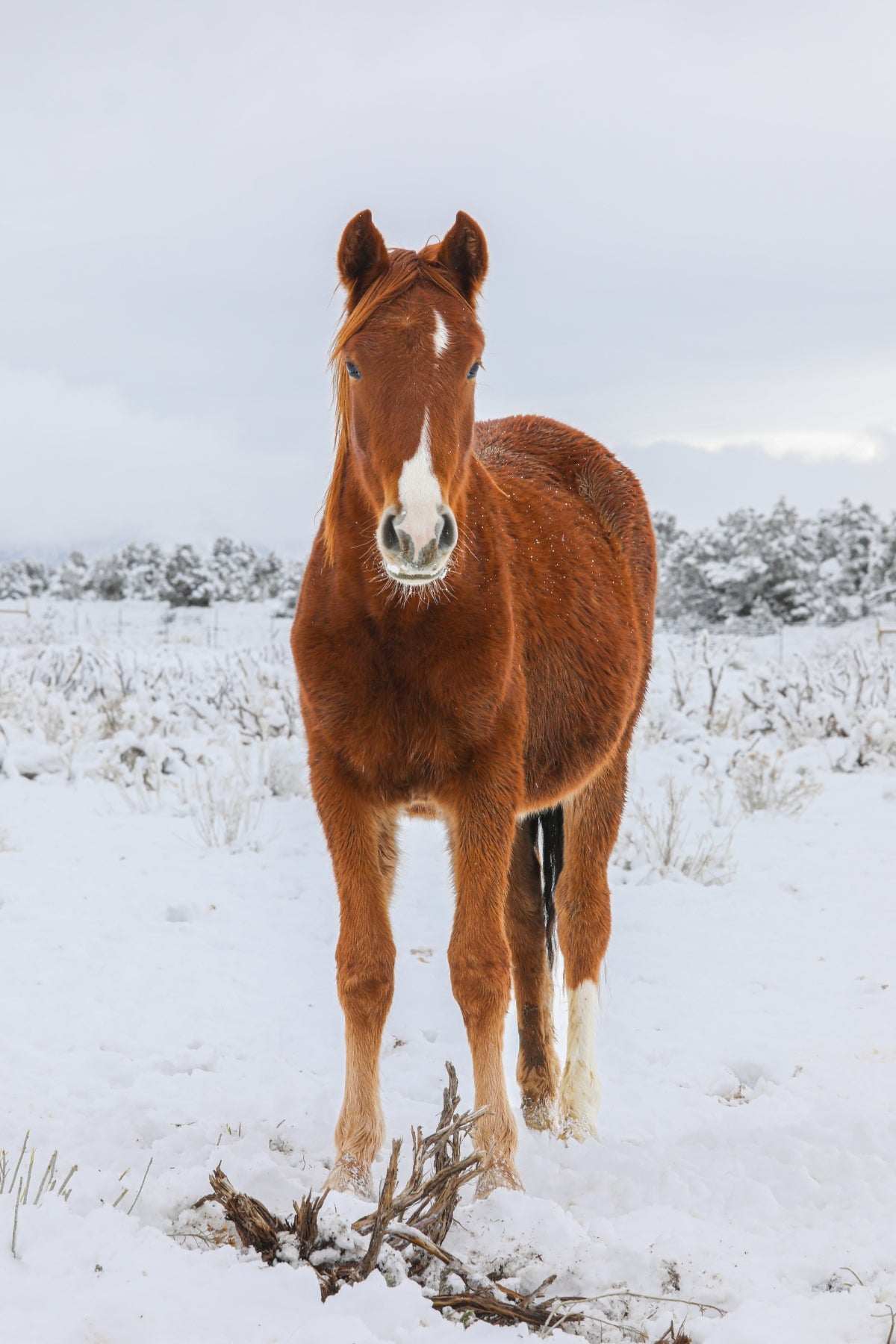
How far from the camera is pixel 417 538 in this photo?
2268 millimetres

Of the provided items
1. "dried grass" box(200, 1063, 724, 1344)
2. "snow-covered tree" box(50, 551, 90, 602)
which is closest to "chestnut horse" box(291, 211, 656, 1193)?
"dried grass" box(200, 1063, 724, 1344)

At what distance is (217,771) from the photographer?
7.84 m

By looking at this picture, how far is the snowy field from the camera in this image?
6.39 ft

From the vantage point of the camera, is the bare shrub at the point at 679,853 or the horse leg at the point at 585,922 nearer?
the horse leg at the point at 585,922

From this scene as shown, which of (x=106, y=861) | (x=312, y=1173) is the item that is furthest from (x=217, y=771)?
(x=312, y=1173)

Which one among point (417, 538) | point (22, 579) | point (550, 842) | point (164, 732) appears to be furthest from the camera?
point (22, 579)

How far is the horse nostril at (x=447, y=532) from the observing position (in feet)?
7.52

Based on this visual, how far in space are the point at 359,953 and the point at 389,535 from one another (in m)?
1.24

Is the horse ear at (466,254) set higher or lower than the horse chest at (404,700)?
higher

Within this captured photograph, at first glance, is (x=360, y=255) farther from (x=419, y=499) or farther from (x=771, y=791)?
(x=771, y=791)

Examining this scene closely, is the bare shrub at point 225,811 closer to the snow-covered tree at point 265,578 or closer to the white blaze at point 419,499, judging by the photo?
the white blaze at point 419,499

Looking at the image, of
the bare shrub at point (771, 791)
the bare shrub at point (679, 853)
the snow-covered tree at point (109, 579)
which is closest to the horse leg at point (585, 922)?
the bare shrub at point (679, 853)

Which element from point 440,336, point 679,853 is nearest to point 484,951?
point 440,336

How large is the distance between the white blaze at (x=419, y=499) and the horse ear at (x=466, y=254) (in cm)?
76
